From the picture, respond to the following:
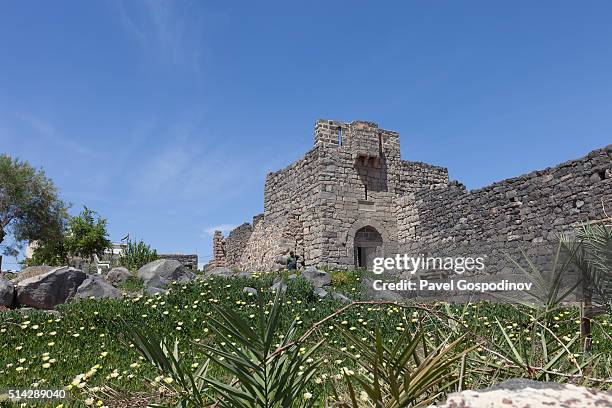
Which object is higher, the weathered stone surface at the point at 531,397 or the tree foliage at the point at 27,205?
the tree foliage at the point at 27,205

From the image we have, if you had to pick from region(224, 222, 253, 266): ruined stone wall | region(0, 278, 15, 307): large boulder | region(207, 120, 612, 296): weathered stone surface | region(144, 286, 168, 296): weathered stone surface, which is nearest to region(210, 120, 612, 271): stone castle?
region(207, 120, 612, 296): weathered stone surface

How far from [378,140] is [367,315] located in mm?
10855

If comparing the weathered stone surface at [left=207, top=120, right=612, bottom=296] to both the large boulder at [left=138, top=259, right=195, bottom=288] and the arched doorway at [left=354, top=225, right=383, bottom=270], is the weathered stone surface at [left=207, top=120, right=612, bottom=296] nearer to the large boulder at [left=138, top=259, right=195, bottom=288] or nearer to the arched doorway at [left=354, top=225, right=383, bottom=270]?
the arched doorway at [left=354, top=225, right=383, bottom=270]

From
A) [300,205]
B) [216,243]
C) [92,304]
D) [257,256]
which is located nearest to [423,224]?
[300,205]

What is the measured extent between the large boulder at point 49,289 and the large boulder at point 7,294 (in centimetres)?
12

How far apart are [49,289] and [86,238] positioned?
22.8 meters

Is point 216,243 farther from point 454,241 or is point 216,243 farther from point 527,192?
point 527,192

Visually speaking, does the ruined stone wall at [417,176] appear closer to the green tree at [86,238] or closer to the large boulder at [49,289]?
the large boulder at [49,289]

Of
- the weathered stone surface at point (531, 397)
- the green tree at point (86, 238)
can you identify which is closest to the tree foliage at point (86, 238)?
the green tree at point (86, 238)

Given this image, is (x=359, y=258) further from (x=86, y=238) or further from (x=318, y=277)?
(x=86, y=238)

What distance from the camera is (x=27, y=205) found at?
26734 millimetres

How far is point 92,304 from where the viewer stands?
9.48 metres

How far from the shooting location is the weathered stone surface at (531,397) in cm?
88

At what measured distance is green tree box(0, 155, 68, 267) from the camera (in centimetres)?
2614
